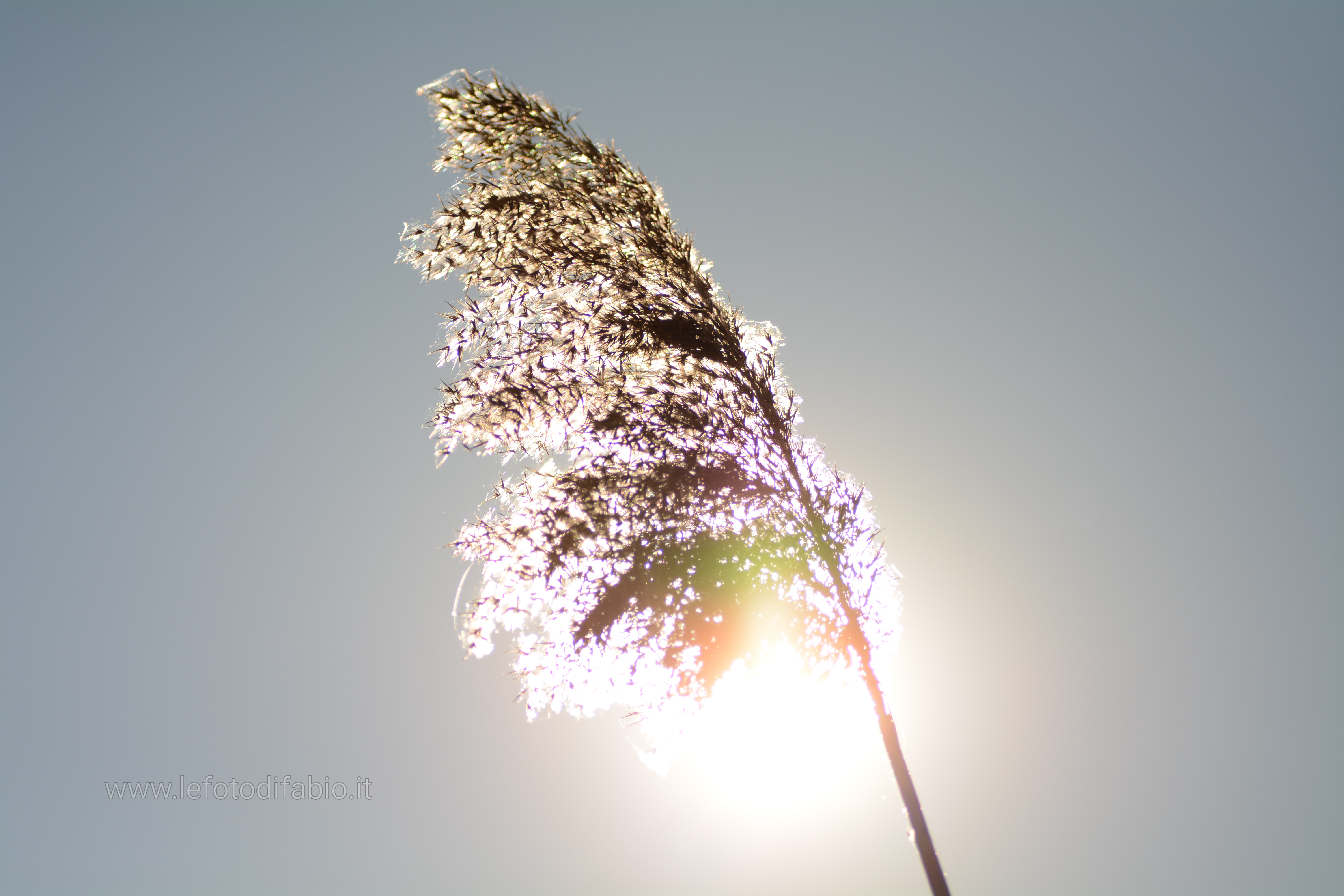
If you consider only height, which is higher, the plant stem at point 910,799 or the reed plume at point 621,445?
the reed plume at point 621,445

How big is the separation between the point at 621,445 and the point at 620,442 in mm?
22

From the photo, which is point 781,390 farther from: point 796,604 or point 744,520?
point 796,604

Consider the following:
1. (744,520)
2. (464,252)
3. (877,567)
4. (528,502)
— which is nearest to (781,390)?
(744,520)

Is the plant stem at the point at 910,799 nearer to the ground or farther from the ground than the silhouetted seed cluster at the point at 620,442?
nearer to the ground

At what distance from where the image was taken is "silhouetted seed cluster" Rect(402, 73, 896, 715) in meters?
5.14

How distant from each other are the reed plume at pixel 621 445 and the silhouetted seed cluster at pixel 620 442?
0.01m

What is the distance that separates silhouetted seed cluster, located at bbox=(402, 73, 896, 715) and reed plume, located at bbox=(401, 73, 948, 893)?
0.01 m

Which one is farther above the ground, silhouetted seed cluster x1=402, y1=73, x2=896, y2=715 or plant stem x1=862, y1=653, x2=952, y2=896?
silhouetted seed cluster x1=402, y1=73, x2=896, y2=715

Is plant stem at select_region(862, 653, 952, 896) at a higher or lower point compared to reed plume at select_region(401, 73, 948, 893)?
lower

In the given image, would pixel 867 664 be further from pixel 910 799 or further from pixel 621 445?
pixel 621 445

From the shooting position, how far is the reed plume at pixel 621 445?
5.14m

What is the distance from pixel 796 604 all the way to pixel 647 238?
302cm

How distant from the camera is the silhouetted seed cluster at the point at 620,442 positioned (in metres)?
5.14

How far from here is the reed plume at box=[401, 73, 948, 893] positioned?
16.9 feet
